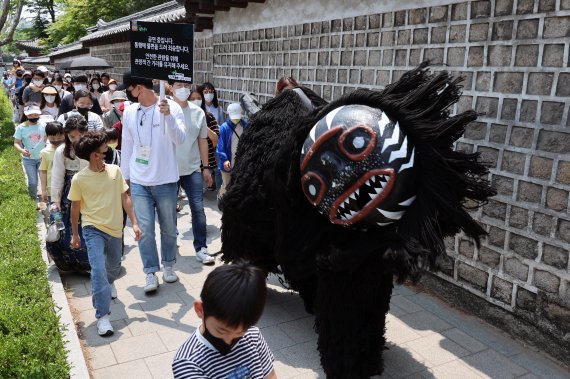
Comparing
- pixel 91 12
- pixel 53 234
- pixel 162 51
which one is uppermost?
pixel 91 12

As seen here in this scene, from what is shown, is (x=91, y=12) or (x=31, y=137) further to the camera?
(x=91, y=12)

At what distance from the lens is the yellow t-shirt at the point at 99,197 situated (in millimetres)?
4121

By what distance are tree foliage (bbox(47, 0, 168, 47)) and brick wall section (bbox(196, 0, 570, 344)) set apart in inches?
929

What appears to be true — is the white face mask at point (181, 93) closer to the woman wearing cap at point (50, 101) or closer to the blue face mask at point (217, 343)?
the blue face mask at point (217, 343)

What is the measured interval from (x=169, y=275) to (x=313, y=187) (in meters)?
2.84

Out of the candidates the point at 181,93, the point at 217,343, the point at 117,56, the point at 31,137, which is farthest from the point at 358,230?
the point at 117,56

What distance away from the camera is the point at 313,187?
2.88 m

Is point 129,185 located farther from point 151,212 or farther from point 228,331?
point 228,331

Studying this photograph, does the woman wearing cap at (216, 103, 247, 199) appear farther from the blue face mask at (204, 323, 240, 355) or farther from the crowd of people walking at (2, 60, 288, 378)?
the blue face mask at (204, 323, 240, 355)

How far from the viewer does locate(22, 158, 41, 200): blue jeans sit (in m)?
7.76

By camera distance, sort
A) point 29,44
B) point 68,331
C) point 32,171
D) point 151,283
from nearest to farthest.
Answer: point 68,331, point 151,283, point 32,171, point 29,44

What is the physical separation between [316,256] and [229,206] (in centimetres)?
110

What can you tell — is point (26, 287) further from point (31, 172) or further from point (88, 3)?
point (88, 3)

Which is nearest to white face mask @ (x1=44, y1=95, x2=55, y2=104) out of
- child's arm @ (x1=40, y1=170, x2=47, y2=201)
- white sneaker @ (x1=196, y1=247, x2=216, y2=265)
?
child's arm @ (x1=40, y1=170, x2=47, y2=201)
